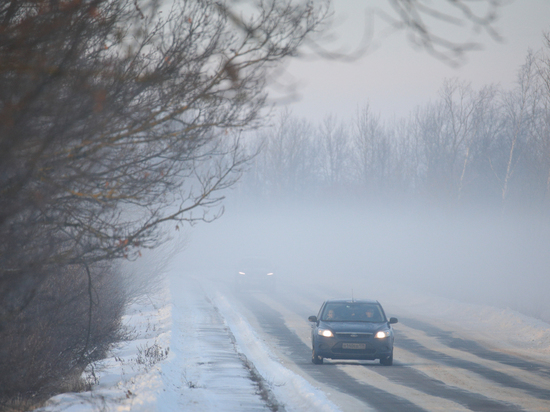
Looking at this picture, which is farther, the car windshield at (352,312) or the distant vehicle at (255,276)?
the distant vehicle at (255,276)

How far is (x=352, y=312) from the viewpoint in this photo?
1457 centimetres

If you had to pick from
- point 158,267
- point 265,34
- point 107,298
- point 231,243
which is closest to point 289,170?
point 231,243

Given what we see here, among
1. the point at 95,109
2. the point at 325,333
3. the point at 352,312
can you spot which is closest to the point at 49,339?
the point at 95,109

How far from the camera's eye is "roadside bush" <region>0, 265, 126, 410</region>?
7090 mm

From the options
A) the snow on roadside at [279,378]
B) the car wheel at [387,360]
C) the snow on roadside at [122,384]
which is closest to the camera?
the snow on roadside at [122,384]

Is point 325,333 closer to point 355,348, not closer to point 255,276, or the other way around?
point 355,348

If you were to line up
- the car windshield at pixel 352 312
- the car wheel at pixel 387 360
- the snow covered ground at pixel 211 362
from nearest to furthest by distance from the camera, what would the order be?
the snow covered ground at pixel 211 362 → the car wheel at pixel 387 360 → the car windshield at pixel 352 312

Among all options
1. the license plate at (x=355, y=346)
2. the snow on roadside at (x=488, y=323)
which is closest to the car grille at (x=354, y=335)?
the license plate at (x=355, y=346)

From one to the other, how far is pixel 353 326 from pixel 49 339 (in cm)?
767

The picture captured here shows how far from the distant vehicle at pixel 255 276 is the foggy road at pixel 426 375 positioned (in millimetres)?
14178

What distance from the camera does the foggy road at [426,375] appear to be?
30.7 feet

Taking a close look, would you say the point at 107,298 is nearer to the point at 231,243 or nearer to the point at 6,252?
the point at 6,252

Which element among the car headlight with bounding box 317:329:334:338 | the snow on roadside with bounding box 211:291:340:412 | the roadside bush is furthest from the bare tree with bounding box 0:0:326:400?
the car headlight with bounding box 317:329:334:338

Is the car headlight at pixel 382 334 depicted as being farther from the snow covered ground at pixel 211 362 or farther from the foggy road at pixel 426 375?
the snow covered ground at pixel 211 362
